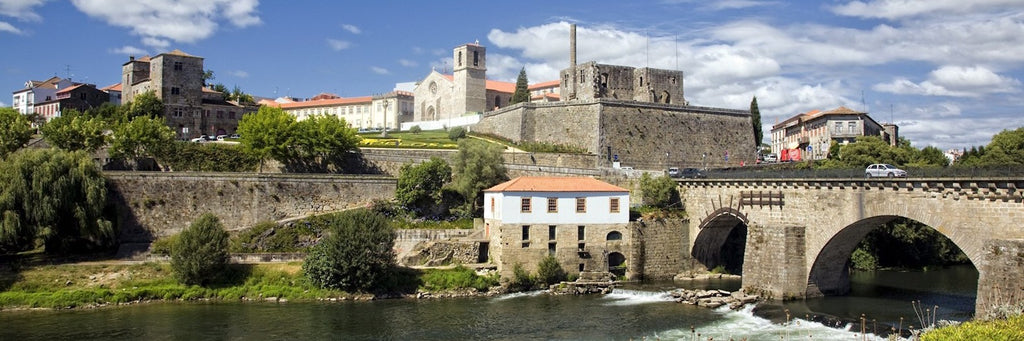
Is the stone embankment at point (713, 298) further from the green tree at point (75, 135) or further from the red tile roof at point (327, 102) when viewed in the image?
the red tile roof at point (327, 102)

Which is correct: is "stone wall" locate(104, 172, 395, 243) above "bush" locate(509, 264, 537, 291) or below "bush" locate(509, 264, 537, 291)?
above

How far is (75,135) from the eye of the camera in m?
52.8

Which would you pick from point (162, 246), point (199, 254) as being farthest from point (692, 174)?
point (162, 246)

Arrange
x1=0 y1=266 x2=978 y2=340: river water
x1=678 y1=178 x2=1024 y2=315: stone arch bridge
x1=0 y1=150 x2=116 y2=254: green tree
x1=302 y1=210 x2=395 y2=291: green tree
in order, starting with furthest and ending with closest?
x1=0 y1=150 x2=116 y2=254: green tree → x1=302 y1=210 x2=395 y2=291: green tree → x1=0 y1=266 x2=978 y2=340: river water → x1=678 y1=178 x2=1024 y2=315: stone arch bridge

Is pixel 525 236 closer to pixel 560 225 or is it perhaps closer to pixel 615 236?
pixel 560 225

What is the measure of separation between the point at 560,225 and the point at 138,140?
29.2 metres

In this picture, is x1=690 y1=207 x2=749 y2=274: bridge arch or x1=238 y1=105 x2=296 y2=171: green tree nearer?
x1=690 y1=207 x2=749 y2=274: bridge arch

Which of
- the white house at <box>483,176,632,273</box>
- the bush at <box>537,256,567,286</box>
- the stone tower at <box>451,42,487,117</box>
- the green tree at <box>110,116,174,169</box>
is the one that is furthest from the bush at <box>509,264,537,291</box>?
the stone tower at <box>451,42,487,117</box>

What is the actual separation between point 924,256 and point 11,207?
51.7m

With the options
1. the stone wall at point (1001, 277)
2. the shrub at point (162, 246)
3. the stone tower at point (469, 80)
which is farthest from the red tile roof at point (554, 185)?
the stone tower at point (469, 80)

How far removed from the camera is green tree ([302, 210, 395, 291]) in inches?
1547

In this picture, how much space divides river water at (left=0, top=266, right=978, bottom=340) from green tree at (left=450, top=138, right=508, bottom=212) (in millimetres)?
11106

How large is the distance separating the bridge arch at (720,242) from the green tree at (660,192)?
9.27 feet

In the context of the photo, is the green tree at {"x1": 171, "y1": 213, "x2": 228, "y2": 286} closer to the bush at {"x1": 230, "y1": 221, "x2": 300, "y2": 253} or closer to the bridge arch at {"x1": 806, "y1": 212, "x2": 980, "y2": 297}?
the bush at {"x1": 230, "y1": 221, "x2": 300, "y2": 253}
